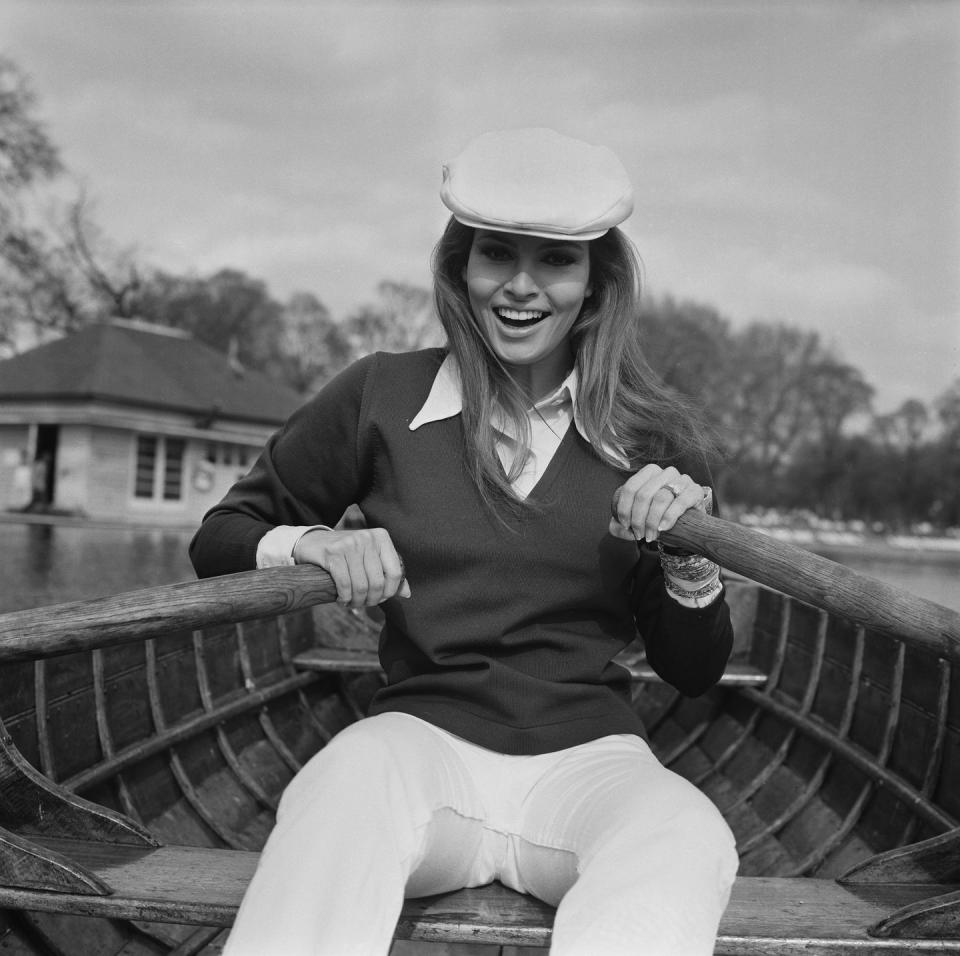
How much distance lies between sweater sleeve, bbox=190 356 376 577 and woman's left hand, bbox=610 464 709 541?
60 cm

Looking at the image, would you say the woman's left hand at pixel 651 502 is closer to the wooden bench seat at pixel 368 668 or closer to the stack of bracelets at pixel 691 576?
the stack of bracelets at pixel 691 576

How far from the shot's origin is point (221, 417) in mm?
25422

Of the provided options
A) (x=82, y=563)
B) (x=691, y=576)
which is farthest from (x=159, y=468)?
(x=691, y=576)

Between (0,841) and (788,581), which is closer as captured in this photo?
(0,841)

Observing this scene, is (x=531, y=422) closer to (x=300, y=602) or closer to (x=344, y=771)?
(x=300, y=602)

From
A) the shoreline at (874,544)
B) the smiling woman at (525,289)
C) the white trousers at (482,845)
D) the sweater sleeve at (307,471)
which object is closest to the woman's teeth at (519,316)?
the smiling woman at (525,289)

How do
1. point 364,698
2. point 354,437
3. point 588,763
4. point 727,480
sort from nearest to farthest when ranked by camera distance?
1. point 588,763
2. point 354,437
3. point 364,698
4. point 727,480

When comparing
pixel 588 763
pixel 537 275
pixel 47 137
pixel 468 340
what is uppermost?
pixel 47 137

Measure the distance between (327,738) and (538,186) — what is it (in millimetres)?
2566

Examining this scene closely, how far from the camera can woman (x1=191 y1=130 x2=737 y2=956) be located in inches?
61.1

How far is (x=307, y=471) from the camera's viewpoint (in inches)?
87.3

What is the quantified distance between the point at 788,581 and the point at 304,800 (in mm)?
992

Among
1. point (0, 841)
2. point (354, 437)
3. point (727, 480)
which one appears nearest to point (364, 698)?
point (354, 437)

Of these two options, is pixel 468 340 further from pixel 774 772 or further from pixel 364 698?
pixel 364 698
